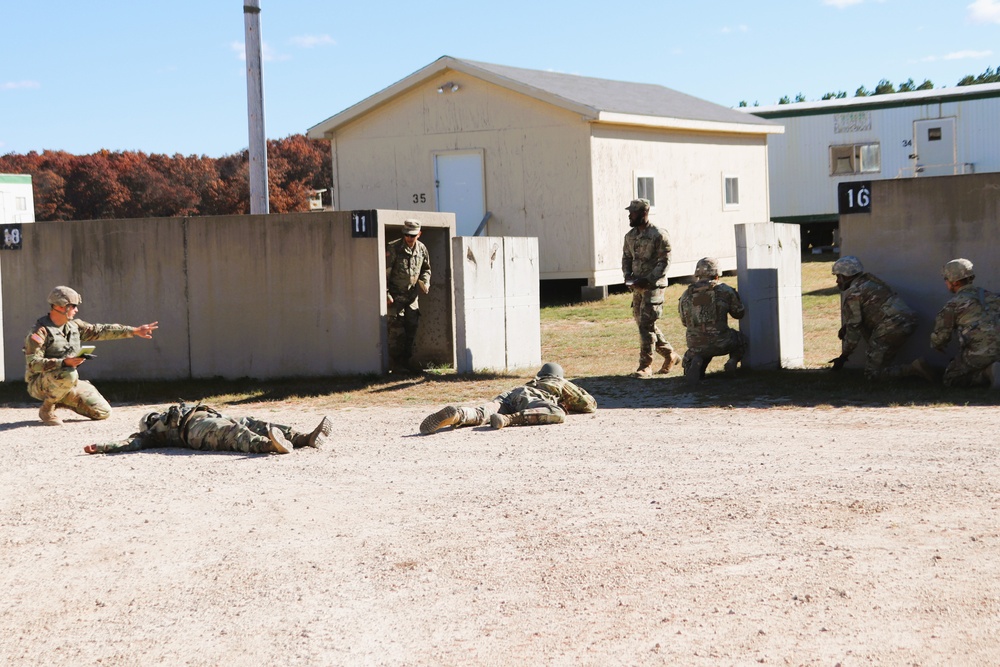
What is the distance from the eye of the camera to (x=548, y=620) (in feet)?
16.0

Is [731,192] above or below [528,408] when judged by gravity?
above

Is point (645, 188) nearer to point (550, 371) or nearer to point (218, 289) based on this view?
point (218, 289)

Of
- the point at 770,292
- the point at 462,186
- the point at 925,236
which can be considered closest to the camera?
the point at 925,236

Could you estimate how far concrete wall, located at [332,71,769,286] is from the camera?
803 inches

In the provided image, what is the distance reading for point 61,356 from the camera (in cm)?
1063

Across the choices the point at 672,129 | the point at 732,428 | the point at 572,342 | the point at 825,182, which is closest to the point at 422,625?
the point at 732,428

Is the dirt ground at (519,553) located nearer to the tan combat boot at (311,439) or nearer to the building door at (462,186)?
the tan combat boot at (311,439)

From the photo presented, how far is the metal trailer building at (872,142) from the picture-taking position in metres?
26.6

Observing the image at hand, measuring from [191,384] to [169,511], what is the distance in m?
6.55

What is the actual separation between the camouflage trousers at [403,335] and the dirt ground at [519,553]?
494cm

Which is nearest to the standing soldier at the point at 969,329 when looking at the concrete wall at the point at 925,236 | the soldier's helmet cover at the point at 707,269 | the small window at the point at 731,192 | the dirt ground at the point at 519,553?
the concrete wall at the point at 925,236

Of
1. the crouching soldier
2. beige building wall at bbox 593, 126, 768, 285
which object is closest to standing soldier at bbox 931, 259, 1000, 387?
the crouching soldier

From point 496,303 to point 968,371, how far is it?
5081mm

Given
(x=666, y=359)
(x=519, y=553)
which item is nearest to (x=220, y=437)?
(x=519, y=553)
